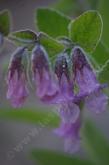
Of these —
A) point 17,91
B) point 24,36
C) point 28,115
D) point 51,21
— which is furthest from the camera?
point 28,115

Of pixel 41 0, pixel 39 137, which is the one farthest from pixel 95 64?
pixel 41 0

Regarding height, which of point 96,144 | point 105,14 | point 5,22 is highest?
point 105,14

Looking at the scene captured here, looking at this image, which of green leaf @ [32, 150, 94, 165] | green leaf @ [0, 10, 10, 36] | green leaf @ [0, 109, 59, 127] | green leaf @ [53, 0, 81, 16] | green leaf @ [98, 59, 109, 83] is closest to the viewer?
green leaf @ [98, 59, 109, 83]

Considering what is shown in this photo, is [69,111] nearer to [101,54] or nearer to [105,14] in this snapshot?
[101,54]

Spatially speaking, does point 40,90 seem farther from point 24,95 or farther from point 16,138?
point 16,138

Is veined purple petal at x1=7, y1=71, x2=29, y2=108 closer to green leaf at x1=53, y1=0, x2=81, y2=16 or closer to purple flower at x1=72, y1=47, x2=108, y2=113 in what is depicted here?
purple flower at x1=72, y1=47, x2=108, y2=113

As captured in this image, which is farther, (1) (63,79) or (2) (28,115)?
(2) (28,115)

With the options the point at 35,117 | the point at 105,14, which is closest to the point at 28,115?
the point at 35,117

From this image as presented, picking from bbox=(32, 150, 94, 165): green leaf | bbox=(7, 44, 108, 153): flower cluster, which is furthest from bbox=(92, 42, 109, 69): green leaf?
bbox=(32, 150, 94, 165): green leaf

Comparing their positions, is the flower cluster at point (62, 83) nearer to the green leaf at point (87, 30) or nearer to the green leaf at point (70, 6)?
the green leaf at point (87, 30)
